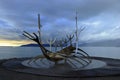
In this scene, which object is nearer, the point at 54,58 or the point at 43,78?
the point at 43,78

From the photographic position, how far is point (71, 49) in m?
20.9

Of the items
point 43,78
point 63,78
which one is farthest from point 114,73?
point 43,78

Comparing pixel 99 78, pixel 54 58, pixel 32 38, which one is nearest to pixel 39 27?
pixel 32 38

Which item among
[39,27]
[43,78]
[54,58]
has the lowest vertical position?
[43,78]

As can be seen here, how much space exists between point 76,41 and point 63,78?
8.09 meters

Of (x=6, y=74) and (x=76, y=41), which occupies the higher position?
(x=76, y=41)

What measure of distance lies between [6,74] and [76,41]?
9240mm

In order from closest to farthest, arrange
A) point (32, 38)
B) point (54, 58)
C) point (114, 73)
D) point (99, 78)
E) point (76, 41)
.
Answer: point (99, 78), point (114, 73), point (32, 38), point (54, 58), point (76, 41)

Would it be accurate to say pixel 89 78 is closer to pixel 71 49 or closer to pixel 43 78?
pixel 43 78

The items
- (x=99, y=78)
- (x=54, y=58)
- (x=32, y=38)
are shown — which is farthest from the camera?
(x=54, y=58)

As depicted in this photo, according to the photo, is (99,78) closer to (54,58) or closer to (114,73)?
(114,73)

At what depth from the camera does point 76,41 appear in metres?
22.2

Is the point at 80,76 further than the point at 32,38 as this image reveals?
No

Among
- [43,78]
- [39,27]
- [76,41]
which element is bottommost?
[43,78]
